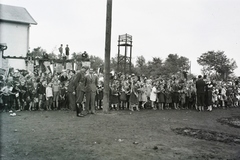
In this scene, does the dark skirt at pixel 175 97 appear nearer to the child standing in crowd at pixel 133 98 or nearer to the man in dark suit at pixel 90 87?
the child standing in crowd at pixel 133 98

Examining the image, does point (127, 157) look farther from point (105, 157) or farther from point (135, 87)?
point (135, 87)

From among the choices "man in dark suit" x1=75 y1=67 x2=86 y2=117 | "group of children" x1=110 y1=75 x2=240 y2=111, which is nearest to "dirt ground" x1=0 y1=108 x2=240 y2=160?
"man in dark suit" x1=75 y1=67 x2=86 y2=117

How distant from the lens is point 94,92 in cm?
1217

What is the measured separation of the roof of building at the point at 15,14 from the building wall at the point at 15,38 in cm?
65

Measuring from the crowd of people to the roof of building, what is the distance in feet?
61.2

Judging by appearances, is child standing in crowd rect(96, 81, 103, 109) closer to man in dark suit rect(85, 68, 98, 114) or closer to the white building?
man in dark suit rect(85, 68, 98, 114)

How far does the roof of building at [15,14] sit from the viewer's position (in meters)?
30.4

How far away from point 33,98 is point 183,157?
34.0 ft

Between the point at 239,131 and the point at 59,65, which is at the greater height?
the point at 59,65

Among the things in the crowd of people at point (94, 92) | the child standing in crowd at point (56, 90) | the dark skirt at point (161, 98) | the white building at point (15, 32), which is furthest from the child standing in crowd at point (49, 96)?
the white building at point (15, 32)

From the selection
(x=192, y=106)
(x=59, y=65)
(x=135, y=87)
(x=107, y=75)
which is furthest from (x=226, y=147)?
(x=59, y=65)

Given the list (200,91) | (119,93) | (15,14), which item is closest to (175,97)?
(200,91)

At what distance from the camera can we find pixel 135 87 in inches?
599

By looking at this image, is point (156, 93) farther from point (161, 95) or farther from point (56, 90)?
point (56, 90)
